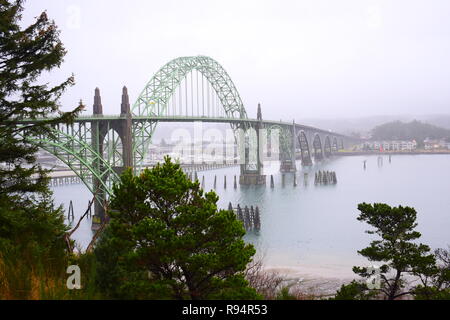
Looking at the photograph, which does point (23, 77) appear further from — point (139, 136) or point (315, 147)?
point (315, 147)

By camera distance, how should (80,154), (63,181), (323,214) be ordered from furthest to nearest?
(63,181) → (323,214) → (80,154)

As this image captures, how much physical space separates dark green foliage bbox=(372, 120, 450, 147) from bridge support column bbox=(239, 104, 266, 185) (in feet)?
353

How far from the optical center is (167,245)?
26.5 ft

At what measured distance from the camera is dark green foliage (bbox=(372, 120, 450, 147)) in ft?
541

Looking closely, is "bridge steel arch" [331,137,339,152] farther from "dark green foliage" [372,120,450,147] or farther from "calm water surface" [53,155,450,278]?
"calm water surface" [53,155,450,278]

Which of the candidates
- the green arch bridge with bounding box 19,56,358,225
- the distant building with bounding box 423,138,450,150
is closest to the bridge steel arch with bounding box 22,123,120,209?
the green arch bridge with bounding box 19,56,358,225

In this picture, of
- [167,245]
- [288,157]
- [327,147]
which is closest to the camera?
[167,245]

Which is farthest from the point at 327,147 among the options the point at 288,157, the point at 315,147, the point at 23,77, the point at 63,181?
the point at 23,77

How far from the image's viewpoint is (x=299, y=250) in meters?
28.1

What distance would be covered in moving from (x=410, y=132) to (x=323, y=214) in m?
146

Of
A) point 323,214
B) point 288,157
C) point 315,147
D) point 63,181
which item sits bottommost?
point 323,214

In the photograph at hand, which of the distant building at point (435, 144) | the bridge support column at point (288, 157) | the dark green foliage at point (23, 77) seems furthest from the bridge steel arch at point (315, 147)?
the dark green foliage at point (23, 77)

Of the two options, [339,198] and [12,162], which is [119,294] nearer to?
[12,162]
